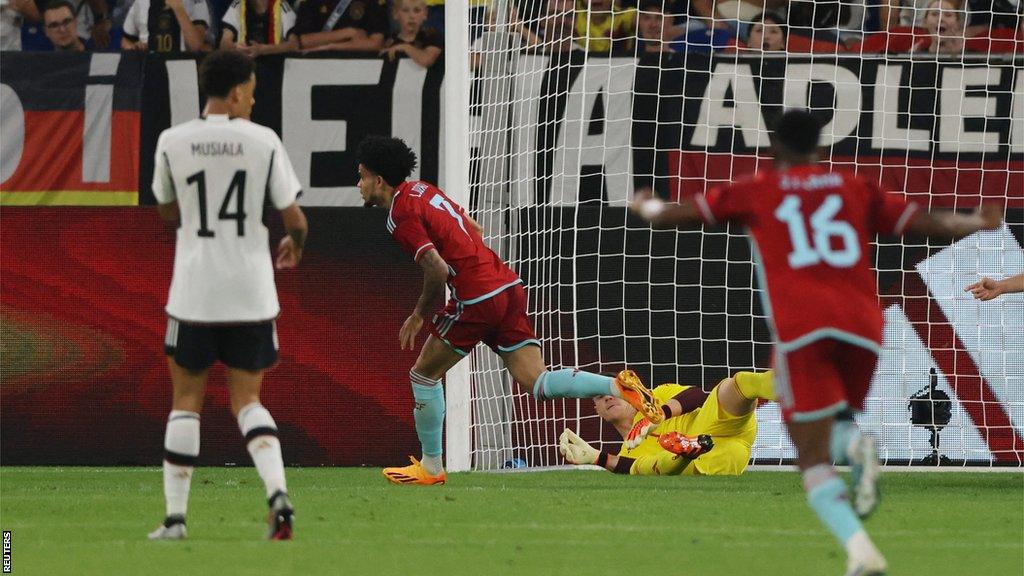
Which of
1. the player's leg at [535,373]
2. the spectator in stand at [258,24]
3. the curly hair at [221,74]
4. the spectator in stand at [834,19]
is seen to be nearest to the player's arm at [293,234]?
the curly hair at [221,74]

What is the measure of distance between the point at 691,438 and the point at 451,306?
2121 mm

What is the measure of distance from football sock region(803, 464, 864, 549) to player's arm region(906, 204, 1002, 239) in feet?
2.97

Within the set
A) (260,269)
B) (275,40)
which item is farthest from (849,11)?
(260,269)

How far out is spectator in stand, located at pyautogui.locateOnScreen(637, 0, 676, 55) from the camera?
12.4m

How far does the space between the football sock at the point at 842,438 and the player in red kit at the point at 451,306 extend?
432cm

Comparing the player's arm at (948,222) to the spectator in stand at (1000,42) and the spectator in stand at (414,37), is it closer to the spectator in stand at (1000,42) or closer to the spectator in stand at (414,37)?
the spectator in stand at (1000,42)

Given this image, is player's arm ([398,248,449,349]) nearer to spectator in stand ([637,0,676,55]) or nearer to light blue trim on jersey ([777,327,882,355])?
spectator in stand ([637,0,676,55])

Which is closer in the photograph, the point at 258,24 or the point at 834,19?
the point at 834,19

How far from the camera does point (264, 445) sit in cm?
639

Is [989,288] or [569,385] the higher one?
A: [989,288]

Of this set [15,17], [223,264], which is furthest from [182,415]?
[15,17]

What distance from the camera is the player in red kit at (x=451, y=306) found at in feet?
31.8

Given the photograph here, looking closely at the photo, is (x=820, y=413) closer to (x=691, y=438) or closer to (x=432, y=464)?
(x=432, y=464)

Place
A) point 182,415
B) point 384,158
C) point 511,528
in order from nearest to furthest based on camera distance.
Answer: point 182,415 → point 511,528 → point 384,158
